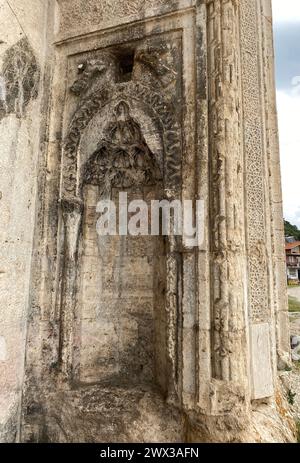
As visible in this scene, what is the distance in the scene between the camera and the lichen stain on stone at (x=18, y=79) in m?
3.43

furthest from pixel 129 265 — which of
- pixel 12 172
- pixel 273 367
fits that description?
pixel 273 367

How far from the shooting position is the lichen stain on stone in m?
3.43

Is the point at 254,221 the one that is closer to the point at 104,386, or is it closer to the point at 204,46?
the point at 204,46

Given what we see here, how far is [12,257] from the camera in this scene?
339cm

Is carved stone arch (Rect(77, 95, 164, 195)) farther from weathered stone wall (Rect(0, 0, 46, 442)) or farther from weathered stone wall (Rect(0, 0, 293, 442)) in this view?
weathered stone wall (Rect(0, 0, 46, 442))

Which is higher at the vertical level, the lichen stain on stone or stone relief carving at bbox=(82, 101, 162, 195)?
the lichen stain on stone

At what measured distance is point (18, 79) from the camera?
3.59m

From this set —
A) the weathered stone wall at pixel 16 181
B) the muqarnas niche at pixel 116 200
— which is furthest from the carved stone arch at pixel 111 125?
the weathered stone wall at pixel 16 181

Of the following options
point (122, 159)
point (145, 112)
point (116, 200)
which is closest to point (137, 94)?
point (145, 112)

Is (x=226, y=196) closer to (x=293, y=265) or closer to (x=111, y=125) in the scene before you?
(x=111, y=125)

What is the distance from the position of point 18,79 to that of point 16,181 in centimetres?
111

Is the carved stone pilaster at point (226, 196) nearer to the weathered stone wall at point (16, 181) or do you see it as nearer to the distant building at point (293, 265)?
the weathered stone wall at point (16, 181)

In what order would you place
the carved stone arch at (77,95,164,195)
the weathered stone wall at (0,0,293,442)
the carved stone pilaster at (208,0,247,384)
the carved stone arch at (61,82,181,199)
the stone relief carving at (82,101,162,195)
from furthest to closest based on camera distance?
the stone relief carving at (82,101,162,195), the carved stone arch at (77,95,164,195), the carved stone arch at (61,82,181,199), the weathered stone wall at (0,0,293,442), the carved stone pilaster at (208,0,247,384)

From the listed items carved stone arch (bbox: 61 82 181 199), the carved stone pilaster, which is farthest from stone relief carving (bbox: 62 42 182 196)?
the carved stone pilaster
